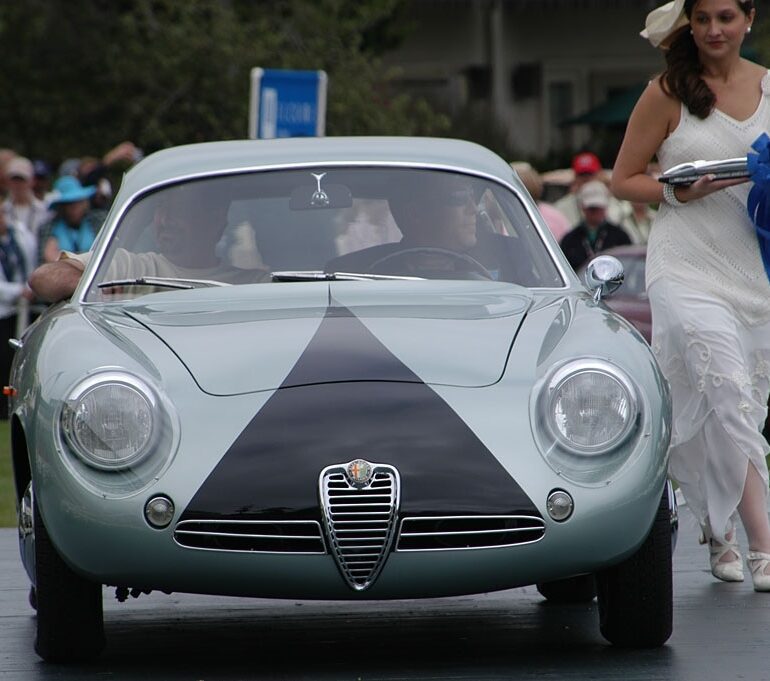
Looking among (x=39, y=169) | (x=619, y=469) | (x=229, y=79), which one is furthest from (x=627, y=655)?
(x=229, y=79)

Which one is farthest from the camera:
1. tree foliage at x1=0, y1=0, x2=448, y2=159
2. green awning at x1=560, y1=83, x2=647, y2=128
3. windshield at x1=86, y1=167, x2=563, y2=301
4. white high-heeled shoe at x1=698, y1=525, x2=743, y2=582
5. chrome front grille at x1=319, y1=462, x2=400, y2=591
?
green awning at x1=560, y1=83, x2=647, y2=128

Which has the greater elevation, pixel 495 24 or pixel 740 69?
pixel 740 69

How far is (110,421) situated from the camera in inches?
204

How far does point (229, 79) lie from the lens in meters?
23.9

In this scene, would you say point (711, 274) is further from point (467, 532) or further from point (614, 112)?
point (614, 112)

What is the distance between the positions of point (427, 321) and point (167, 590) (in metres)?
1.05

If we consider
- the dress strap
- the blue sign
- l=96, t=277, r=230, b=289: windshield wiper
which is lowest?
the blue sign

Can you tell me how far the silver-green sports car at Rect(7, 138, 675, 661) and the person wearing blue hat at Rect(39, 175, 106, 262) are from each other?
10012 mm

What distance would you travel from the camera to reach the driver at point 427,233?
21.0ft

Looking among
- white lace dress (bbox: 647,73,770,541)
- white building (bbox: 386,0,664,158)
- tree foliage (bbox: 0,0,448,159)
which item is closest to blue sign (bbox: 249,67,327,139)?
tree foliage (bbox: 0,0,448,159)

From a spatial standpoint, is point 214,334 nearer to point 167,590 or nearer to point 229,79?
point 167,590

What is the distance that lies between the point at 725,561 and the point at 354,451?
2.48 m

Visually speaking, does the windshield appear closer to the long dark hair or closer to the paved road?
the long dark hair

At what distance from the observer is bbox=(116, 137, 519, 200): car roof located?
22.1ft
